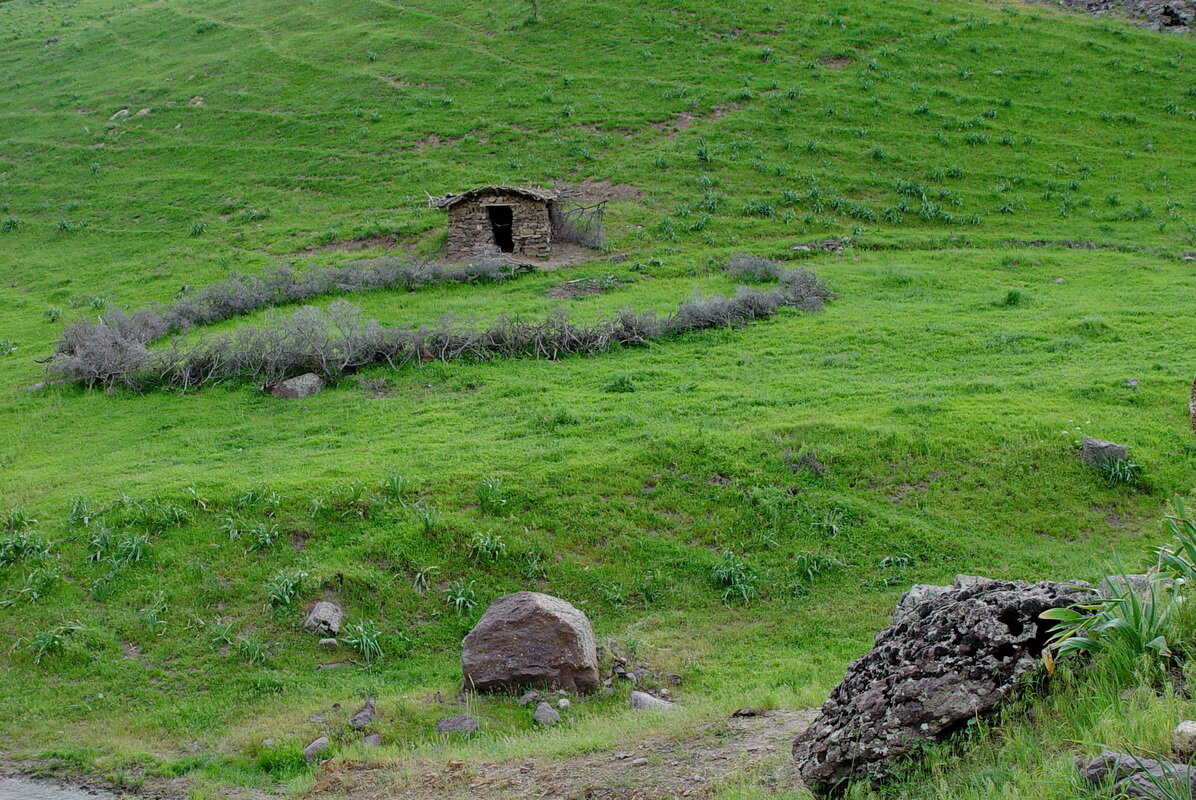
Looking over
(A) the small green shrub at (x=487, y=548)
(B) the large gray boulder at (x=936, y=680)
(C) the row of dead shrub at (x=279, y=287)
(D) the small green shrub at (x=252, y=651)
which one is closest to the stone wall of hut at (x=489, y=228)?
(C) the row of dead shrub at (x=279, y=287)

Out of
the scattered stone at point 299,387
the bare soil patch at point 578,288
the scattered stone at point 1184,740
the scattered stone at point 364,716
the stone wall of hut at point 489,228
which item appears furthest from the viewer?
the stone wall of hut at point 489,228

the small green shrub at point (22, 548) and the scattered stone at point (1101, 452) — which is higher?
the scattered stone at point (1101, 452)

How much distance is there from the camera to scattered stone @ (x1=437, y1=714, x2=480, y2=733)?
10711 millimetres

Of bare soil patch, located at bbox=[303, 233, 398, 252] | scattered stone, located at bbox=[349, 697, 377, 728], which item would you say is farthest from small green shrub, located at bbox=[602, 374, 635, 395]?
bare soil patch, located at bbox=[303, 233, 398, 252]

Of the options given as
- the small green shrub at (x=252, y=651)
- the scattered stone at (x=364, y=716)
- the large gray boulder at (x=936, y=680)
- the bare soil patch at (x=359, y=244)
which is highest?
the large gray boulder at (x=936, y=680)

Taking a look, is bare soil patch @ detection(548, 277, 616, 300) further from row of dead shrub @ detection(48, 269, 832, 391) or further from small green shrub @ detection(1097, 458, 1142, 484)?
small green shrub @ detection(1097, 458, 1142, 484)

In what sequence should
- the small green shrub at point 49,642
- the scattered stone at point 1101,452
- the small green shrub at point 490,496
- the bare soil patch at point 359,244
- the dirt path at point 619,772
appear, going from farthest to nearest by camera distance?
1. the bare soil patch at point 359,244
2. the scattered stone at point 1101,452
3. the small green shrub at point 490,496
4. the small green shrub at point 49,642
5. the dirt path at point 619,772

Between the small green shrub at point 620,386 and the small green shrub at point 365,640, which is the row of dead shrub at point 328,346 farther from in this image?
the small green shrub at point 365,640

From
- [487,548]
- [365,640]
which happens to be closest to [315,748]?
[365,640]

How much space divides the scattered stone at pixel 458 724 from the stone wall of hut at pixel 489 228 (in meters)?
21.5

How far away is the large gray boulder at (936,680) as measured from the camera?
629 centimetres

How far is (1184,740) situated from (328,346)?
19.6 metres

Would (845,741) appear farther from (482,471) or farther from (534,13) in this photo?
(534,13)

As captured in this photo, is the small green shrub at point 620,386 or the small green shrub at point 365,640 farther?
the small green shrub at point 620,386
